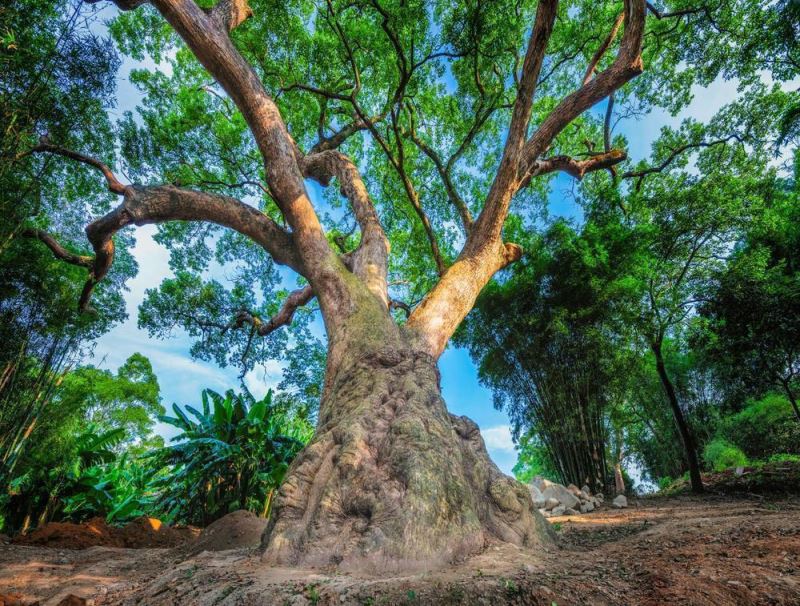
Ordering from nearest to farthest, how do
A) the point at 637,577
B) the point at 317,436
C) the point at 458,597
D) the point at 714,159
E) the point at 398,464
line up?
the point at 458,597
the point at 637,577
the point at 398,464
the point at 317,436
the point at 714,159

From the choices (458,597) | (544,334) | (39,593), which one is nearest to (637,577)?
(458,597)

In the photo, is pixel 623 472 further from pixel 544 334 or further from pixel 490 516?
pixel 490 516

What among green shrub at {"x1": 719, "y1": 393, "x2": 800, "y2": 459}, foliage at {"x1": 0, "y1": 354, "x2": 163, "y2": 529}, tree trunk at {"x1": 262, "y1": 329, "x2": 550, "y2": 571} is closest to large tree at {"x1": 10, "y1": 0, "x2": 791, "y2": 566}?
tree trunk at {"x1": 262, "y1": 329, "x2": 550, "y2": 571}

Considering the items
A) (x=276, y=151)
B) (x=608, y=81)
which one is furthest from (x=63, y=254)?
(x=608, y=81)

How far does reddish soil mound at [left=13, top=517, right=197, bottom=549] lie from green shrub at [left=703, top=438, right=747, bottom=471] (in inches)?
465

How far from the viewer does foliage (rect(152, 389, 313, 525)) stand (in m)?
5.07

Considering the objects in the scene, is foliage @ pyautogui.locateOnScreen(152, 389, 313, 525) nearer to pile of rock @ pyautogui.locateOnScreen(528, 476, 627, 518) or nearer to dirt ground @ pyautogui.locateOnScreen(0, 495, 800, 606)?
dirt ground @ pyautogui.locateOnScreen(0, 495, 800, 606)

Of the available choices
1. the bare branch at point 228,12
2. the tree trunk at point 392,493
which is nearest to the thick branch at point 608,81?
the tree trunk at point 392,493

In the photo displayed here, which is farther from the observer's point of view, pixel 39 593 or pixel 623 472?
pixel 623 472

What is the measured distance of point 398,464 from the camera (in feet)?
6.75

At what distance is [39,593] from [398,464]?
234 cm

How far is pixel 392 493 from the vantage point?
1897mm

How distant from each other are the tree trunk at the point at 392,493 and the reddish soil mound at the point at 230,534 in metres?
1.38

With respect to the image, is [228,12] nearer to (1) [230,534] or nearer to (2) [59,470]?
(1) [230,534]
